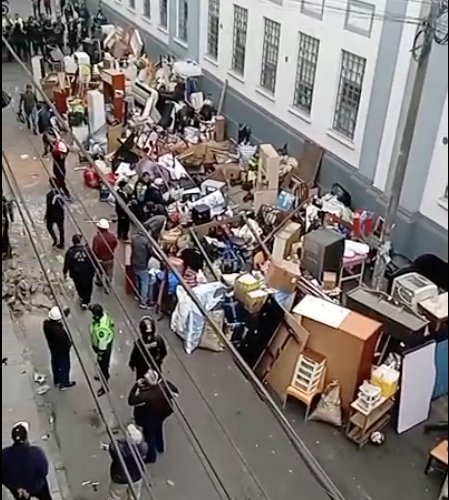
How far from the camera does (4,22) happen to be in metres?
1.93

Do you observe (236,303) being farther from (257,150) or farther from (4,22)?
(4,22)

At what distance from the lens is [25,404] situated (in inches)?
136

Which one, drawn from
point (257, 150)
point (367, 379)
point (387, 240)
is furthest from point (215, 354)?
point (387, 240)

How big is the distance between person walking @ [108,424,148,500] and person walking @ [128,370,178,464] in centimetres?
10

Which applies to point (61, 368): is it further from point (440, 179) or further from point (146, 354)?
point (440, 179)

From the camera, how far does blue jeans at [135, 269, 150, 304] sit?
8.79 feet

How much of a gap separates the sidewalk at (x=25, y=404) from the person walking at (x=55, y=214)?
0.51 metres

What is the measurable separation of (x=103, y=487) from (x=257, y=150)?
5.28ft

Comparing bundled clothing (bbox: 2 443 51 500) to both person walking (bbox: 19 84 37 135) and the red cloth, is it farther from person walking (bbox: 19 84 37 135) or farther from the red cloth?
person walking (bbox: 19 84 37 135)

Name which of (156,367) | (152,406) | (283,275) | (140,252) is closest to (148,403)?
(152,406)

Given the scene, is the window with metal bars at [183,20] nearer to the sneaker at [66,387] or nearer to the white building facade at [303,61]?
the white building facade at [303,61]

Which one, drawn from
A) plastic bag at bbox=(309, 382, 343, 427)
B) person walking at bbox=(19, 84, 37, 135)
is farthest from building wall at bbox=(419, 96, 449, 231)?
person walking at bbox=(19, 84, 37, 135)

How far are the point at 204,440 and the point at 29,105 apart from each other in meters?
1.74

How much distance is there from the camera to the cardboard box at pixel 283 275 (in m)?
2.26
